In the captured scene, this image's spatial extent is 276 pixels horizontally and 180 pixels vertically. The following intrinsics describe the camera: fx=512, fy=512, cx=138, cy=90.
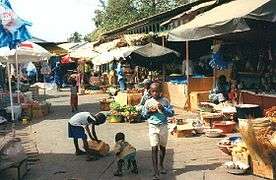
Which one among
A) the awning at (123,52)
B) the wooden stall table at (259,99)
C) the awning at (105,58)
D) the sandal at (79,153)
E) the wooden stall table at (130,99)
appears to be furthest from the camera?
the awning at (105,58)

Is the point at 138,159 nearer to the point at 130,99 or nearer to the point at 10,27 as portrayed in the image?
the point at 10,27

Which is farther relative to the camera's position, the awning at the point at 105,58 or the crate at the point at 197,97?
the awning at the point at 105,58

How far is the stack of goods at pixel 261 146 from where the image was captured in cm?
787

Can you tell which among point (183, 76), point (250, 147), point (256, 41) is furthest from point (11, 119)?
point (250, 147)

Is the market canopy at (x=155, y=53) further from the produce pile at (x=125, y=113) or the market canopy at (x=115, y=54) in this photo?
the produce pile at (x=125, y=113)

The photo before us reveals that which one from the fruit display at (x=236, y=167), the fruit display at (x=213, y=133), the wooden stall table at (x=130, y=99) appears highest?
the wooden stall table at (x=130, y=99)

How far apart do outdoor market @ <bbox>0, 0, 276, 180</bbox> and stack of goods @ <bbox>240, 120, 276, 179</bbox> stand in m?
0.02

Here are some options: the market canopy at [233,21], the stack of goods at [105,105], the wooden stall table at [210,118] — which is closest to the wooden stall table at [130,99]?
the stack of goods at [105,105]

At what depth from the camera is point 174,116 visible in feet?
48.1

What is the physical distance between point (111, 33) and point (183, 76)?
12.6 m

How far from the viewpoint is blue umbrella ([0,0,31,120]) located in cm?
1065

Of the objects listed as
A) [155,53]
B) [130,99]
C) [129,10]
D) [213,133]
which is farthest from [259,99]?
[129,10]

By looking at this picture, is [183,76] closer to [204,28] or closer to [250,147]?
[204,28]

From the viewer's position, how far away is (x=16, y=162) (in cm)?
876
